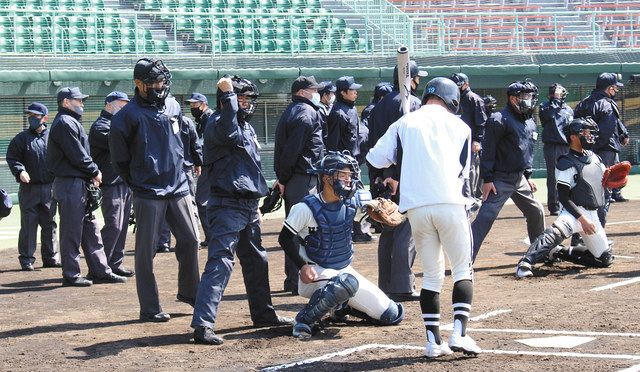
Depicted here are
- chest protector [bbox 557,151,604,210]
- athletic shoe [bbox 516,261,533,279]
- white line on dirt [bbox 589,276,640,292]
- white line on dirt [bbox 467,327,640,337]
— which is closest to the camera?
white line on dirt [bbox 467,327,640,337]

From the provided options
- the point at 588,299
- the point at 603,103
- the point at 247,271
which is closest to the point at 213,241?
the point at 247,271

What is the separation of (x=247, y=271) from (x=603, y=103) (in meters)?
10.0

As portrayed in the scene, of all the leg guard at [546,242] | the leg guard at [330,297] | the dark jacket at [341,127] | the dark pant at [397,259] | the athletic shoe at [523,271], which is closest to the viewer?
the leg guard at [330,297]

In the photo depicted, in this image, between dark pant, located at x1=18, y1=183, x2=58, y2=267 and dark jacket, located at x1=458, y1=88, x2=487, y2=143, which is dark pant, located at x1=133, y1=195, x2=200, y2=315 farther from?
dark jacket, located at x1=458, y1=88, x2=487, y2=143

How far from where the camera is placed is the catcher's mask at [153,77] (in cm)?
899

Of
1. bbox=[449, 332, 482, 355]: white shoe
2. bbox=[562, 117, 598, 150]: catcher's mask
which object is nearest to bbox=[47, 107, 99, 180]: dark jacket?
bbox=[562, 117, 598, 150]: catcher's mask

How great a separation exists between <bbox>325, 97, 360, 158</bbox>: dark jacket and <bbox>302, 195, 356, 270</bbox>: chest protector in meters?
5.11

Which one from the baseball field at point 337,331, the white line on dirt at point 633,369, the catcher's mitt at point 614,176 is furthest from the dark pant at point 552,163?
the white line on dirt at point 633,369

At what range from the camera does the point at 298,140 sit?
10.4m

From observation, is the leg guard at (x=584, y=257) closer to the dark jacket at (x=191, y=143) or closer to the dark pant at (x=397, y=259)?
the dark pant at (x=397, y=259)

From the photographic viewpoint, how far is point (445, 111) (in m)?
7.58

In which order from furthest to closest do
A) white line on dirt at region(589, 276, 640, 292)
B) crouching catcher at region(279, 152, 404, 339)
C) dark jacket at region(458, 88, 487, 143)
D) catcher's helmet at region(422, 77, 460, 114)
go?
dark jacket at region(458, 88, 487, 143) < white line on dirt at region(589, 276, 640, 292) < crouching catcher at region(279, 152, 404, 339) < catcher's helmet at region(422, 77, 460, 114)

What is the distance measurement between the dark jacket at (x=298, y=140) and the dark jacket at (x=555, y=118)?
728 cm

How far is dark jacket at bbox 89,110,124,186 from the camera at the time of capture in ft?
39.8
